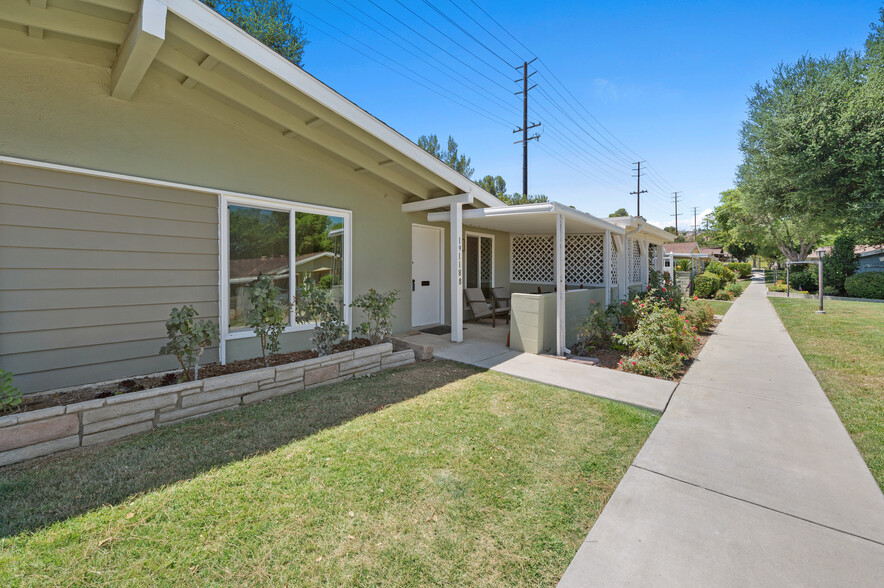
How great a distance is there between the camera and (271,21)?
559 inches

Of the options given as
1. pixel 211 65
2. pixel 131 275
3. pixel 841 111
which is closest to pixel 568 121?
pixel 841 111

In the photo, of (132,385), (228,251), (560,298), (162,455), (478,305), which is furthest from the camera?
(478,305)

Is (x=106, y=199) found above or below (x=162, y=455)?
above

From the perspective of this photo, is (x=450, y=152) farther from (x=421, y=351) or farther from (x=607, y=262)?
(x=421, y=351)

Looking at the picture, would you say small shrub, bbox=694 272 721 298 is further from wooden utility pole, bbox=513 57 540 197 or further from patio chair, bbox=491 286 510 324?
patio chair, bbox=491 286 510 324

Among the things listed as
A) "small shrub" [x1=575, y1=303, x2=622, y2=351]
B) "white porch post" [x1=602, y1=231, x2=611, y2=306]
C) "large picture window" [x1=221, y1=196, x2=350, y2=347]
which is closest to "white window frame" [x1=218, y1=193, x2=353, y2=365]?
"large picture window" [x1=221, y1=196, x2=350, y2=347]

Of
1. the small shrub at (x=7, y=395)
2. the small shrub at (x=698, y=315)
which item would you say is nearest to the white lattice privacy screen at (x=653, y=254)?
the small shrub at (x=698, y=315)

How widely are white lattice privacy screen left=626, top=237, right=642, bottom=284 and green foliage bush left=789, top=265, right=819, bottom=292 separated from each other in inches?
554

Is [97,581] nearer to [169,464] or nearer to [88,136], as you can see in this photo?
[169,464]

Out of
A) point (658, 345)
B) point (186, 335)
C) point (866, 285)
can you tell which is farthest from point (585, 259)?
point (866, 285)

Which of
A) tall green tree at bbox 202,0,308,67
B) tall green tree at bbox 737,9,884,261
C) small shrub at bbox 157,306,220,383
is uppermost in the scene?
tall green tree at bbox 202,0,308,67

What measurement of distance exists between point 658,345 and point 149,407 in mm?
6106

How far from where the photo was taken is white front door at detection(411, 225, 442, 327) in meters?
7.47

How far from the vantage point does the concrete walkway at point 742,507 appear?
185 cm
